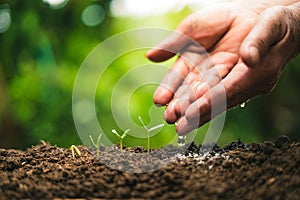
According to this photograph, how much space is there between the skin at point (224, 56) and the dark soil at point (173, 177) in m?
0.21

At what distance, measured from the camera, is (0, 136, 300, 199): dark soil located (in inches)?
32.9

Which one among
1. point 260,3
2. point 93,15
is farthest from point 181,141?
point 93,15

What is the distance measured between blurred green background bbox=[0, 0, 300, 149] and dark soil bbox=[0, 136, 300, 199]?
1803mm

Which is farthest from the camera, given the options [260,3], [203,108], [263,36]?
[260,3]

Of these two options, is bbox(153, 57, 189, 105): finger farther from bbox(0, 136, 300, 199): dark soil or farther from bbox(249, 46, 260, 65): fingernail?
bbox(249, 46, 260, 65): fingernail

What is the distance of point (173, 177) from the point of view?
2.91ft

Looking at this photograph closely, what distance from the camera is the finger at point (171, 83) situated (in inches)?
54.5

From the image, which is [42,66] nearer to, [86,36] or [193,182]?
[86,36]

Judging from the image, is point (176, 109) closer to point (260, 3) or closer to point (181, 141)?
point (181, 141)

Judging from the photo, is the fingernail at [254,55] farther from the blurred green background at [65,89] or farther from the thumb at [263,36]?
the blurred green background at [65,89]

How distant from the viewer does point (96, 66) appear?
319 centimetres

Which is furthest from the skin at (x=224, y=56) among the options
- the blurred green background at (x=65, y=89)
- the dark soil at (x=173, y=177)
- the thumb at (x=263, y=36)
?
the blurred green background at (x=65, y=89)

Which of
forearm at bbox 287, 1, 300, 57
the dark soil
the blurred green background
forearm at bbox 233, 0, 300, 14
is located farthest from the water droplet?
the blurred green background

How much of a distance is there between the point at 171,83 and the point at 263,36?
46 centimetres
